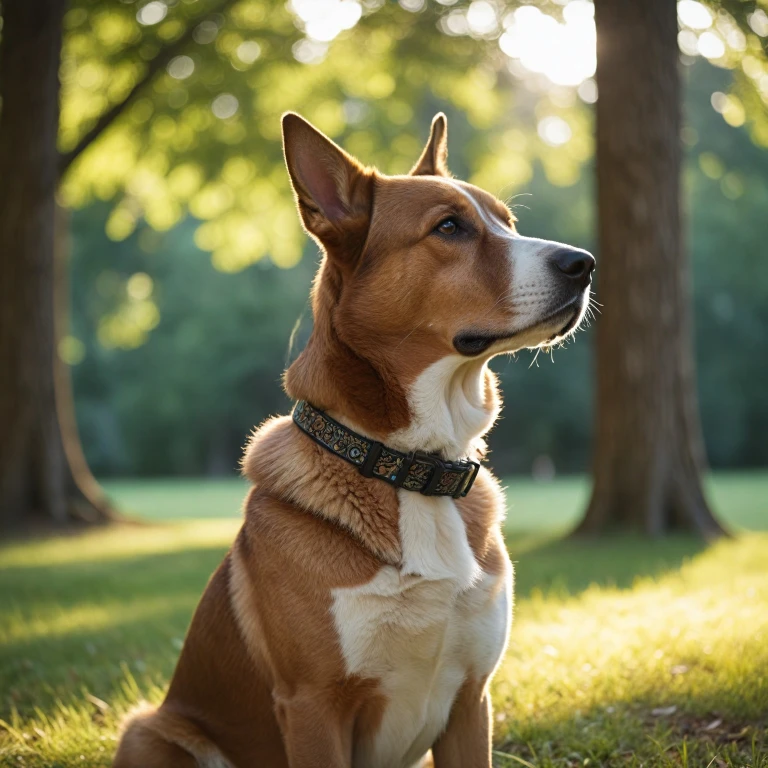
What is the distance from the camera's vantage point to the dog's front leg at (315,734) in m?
2.67

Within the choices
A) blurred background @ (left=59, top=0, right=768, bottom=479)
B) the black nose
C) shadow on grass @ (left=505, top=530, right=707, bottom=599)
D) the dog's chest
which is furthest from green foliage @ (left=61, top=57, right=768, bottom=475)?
the dog's chest

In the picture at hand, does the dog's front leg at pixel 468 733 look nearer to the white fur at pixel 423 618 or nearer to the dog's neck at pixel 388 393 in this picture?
the white fur at pixel 423 618

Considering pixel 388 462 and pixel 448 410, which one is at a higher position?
pixel 448 410

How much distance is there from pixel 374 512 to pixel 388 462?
169 mm

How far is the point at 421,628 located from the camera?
272 centimetres

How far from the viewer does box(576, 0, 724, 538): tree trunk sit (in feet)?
28.7

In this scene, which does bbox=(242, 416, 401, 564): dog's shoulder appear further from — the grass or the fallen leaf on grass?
the fallen leaf on grass

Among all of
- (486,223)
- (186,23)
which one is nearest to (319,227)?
(486,223)

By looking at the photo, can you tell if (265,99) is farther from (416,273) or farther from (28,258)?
(416,273)

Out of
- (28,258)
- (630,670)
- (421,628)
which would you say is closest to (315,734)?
(421,628)

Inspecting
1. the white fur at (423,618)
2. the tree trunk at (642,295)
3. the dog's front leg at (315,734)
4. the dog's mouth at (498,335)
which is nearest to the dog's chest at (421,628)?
the white fur at (423,618)

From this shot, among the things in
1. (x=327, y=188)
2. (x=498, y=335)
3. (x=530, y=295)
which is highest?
(x=327, y=188)

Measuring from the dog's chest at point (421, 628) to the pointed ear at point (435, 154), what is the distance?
1501 mm

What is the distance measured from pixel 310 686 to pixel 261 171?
1276cm
